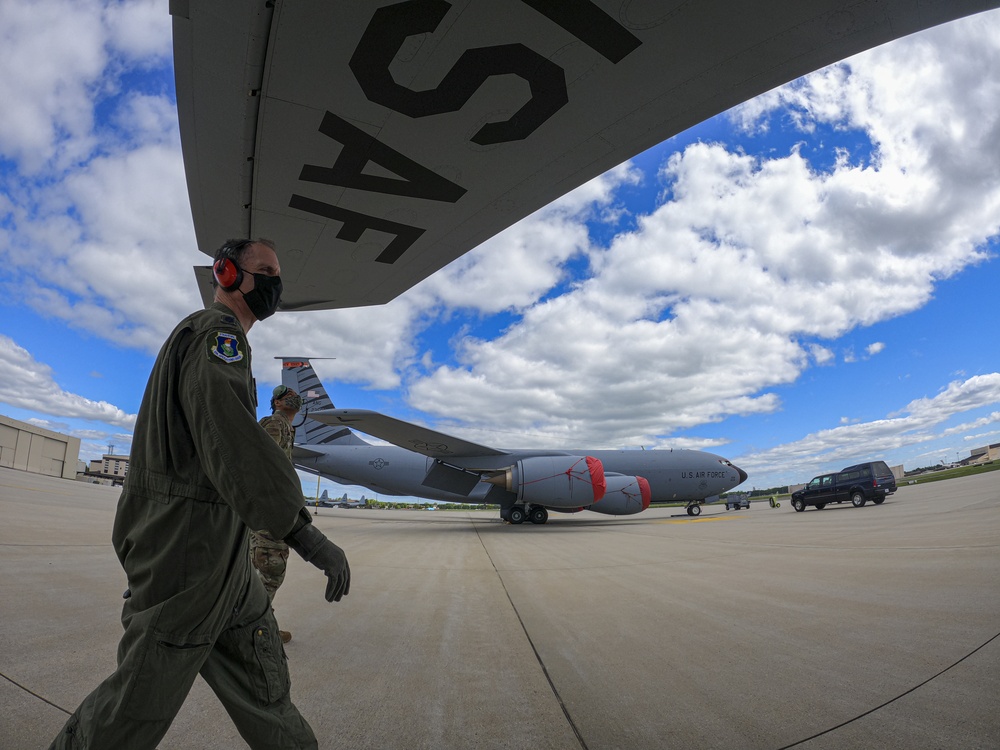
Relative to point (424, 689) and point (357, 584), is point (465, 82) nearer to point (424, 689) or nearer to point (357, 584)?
point (424, 689)

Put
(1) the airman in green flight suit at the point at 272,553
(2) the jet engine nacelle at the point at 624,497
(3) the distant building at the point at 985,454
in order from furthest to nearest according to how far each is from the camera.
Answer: (3) the distant building at the point at 985,454 < (2) the jet engine nacelle at the point at 624,497 < (1) the airman in green flight suit at the point at 272,553

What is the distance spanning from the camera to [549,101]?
206cm

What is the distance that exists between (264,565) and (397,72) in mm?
2831

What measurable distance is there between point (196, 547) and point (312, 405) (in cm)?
1952

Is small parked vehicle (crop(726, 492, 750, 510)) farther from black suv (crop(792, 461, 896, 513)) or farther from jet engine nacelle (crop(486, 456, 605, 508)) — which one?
jet engine nacelle (crop(486, 456, 605, 508))

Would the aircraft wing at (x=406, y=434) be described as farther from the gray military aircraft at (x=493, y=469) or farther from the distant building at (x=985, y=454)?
the distant building at (x=985, y=454)

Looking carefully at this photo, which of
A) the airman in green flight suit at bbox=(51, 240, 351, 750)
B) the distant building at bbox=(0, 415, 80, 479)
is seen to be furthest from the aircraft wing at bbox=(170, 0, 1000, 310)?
the distant building at bbox=(0, 415, 80, 479)

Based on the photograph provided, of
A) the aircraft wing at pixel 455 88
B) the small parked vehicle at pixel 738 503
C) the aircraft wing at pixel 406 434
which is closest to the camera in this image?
the aircraft wing at pixel 455 88

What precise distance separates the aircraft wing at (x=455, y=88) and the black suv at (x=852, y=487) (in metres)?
19.1

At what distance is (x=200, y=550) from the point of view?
1179mm

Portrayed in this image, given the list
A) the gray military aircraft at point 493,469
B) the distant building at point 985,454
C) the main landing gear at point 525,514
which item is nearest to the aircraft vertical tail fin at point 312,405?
the gray military aircraft at point 493,469

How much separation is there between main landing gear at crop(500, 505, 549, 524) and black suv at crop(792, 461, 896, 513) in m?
10.4

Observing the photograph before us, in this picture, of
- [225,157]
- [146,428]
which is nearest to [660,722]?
[146,428]

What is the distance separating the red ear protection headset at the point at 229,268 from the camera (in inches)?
59.3
